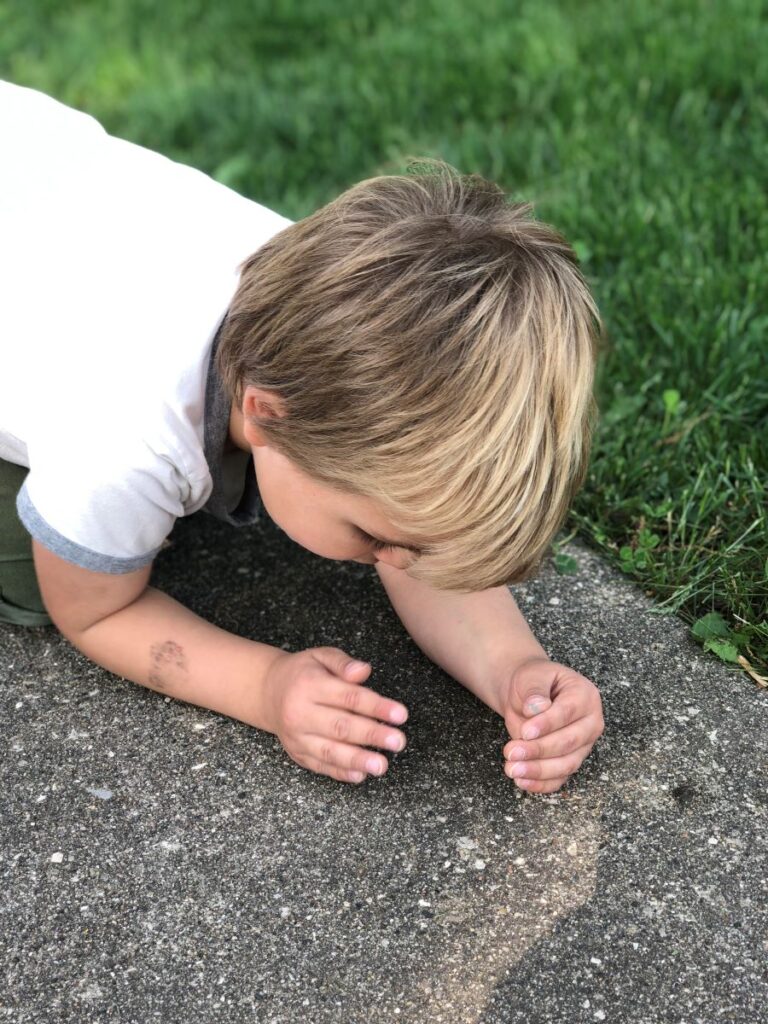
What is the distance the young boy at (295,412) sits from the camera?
4.83 ft

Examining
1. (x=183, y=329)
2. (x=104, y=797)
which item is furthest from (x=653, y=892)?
(x=183, y=329)

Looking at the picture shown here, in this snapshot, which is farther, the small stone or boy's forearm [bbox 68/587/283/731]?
boy's forearm [bbox 68/587/283/731]

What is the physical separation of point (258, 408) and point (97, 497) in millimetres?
274

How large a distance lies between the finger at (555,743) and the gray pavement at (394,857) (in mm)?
87

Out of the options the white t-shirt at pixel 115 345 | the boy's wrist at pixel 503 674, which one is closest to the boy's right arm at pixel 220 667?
the white t-shirt at pixel 115 345

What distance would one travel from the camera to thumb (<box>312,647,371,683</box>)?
1680mm

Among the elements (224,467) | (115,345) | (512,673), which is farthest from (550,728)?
A: (115,345)

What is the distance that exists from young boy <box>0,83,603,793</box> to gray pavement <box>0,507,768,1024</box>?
79mm

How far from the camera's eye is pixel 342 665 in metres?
1.71

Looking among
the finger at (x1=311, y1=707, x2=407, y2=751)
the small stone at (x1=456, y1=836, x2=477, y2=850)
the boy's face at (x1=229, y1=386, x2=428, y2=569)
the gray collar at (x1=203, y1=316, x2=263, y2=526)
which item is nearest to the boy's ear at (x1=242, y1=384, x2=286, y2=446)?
the boy's face at (x1=229, y1=386, x2=428, y2=569)

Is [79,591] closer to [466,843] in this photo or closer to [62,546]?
[62,546]

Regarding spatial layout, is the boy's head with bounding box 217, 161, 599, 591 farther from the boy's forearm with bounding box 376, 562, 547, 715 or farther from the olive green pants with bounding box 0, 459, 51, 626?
the olive green pants with bounding box 0, 459, 51, 626

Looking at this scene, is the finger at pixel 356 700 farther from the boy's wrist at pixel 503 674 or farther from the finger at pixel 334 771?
the boy's wrist at pixel 503 674

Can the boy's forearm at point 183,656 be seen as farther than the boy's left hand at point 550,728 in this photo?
Yes
